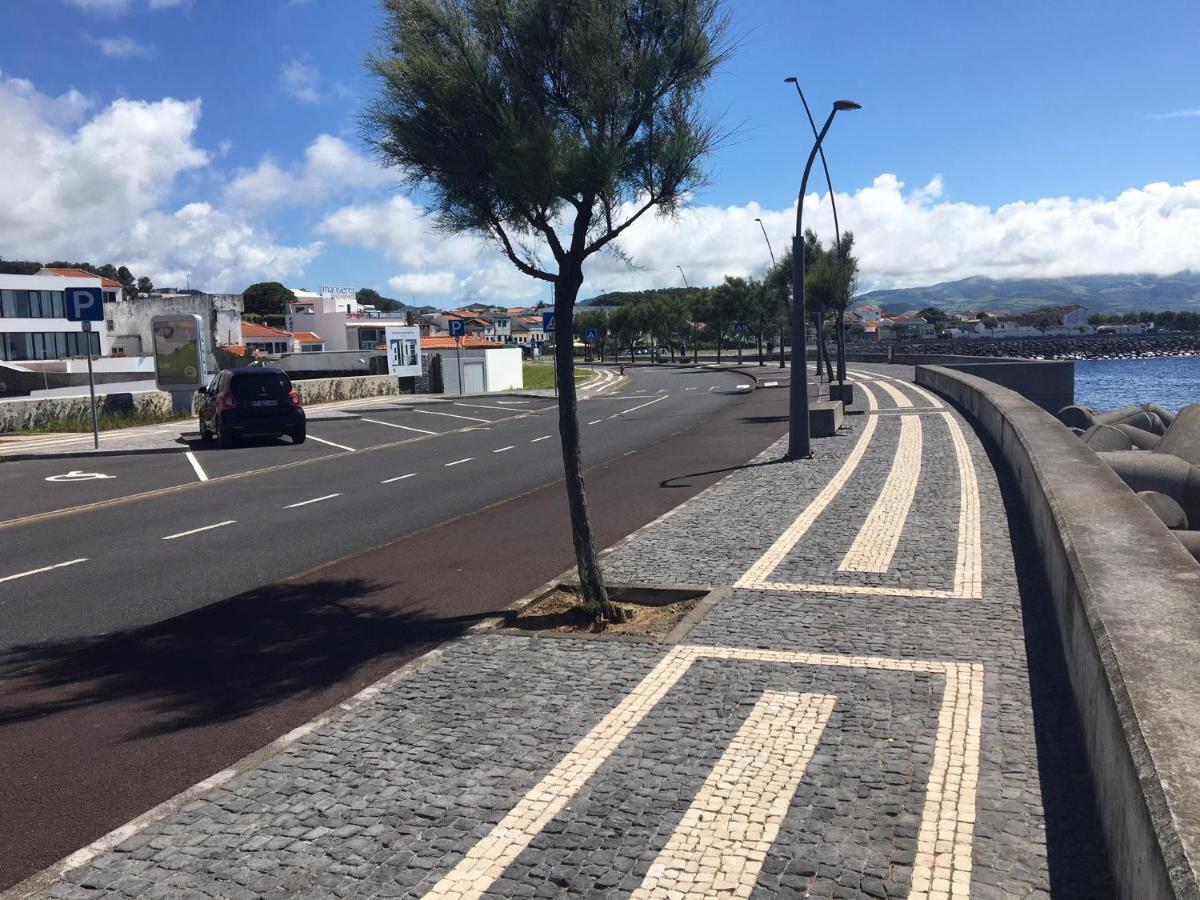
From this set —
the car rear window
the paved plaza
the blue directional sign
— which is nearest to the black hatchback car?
the car rear window

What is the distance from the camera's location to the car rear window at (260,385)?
22391 millimetres

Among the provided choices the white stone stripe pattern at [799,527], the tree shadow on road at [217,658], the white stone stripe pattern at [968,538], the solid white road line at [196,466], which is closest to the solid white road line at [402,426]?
the solid white road line at [196,466]

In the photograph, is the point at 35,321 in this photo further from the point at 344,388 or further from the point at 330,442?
the point at 330,442

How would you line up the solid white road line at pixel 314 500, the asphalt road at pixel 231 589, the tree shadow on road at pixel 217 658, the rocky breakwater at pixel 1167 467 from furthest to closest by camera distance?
the solid white road line at pixel 314 500, the rocky breakwater at pixel 1167 467, the tree shadow on road at pixel 217 658, the asphalt road at pixel 231 589

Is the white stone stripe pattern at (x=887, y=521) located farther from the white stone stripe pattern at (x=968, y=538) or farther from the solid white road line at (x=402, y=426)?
the solid white road line at (x=402, y=426)

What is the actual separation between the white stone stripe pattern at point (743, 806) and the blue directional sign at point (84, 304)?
789 inches

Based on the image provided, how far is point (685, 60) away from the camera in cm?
819

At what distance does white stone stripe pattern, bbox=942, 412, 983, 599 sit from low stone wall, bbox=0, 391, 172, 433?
23.2 meters

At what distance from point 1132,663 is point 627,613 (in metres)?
4.40

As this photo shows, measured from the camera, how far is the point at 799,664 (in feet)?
21.9

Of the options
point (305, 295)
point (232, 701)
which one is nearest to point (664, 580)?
point (232, 701)

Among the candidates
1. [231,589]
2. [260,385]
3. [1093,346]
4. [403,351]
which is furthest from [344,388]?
[1093,346]

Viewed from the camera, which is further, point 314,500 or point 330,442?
point 330,442

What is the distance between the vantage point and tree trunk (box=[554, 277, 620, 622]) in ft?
26.4
